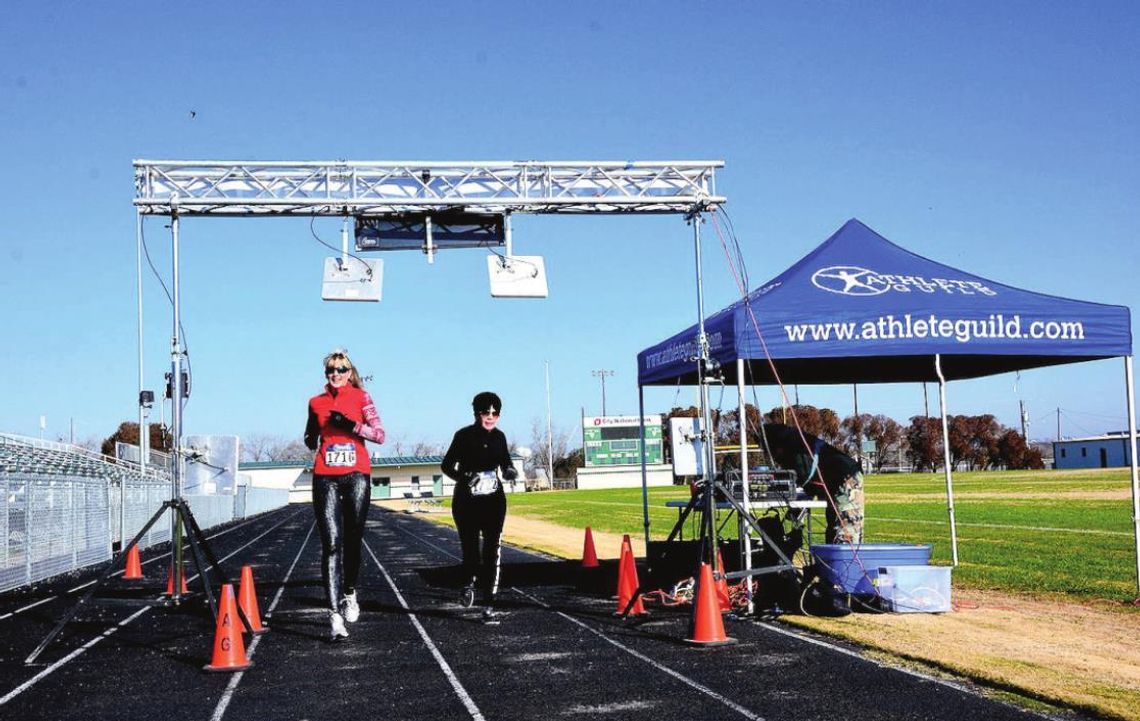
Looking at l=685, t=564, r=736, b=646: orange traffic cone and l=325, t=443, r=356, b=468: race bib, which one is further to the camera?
l=325, t=443, r=356, b=468: race bib

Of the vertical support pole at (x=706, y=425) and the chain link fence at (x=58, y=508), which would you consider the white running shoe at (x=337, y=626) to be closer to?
the vertical support pole at (x=706, y=425)

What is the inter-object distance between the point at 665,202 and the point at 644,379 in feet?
7.75

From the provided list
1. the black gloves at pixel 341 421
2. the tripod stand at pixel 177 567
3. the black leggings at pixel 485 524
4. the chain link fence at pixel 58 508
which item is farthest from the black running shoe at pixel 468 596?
the chain link fence at pixel 58 508

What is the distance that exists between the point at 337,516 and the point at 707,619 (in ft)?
10.2

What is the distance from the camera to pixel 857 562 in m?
10.4

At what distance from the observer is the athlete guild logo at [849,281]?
11500mm

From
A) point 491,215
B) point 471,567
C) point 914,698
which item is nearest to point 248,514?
point 491,215

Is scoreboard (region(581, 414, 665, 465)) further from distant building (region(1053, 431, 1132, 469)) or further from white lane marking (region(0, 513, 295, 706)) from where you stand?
white lane marking (region(0, 513, 295, 706))

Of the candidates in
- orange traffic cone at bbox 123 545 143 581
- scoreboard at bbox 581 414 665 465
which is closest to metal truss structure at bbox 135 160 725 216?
orange traffic cone at bbox 123 545 143 581

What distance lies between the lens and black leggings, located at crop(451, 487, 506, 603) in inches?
397

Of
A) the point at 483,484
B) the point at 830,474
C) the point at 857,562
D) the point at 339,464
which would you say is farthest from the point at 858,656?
the point at 339,464

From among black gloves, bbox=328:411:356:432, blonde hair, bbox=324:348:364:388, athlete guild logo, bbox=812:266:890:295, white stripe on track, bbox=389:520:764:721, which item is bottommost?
white stripe on track, bbox=389:520:764:721

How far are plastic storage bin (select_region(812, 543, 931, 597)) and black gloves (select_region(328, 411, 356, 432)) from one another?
4.51 m

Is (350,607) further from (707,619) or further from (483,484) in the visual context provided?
(707,619)
